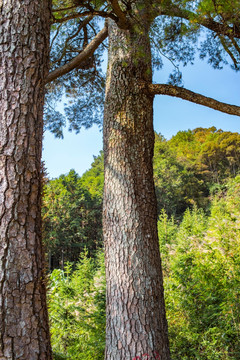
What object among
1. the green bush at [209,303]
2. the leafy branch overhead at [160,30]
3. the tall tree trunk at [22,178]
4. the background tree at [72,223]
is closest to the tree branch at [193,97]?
the leafy branch overhead at [160,30]

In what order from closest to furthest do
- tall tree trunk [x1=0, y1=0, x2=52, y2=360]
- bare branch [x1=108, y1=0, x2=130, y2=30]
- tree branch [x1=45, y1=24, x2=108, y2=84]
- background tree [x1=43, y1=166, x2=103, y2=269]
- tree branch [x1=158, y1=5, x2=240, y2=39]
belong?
tall tree trunk [x1=0, y1=0, x2=52, y2=360] → bare branch [x1=108, y1=0, x2=130, y2=30] → tree branch [x1=158, y1=5, x2=240, y2=39] → tree branch [x1=45, y1=24, x2=108, y2=84] → background tree [x1=43, y1=166, x2=103, y2=269]

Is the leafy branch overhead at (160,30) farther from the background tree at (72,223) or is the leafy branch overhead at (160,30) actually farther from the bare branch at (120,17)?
the background tree at (72,223)

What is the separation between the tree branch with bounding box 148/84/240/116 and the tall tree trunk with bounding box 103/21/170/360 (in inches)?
4.9

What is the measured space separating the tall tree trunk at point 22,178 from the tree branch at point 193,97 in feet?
5.14

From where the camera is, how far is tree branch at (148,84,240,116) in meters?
2.98

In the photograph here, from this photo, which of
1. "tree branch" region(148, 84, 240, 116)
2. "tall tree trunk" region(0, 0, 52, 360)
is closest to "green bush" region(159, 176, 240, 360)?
"tree branch" region(148, 84, 240, 116)

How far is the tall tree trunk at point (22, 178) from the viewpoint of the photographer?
55.1 inches

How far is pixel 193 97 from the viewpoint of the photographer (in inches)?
121

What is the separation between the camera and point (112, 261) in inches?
104

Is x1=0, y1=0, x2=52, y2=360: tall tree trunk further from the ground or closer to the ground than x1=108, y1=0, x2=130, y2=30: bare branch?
closer to the ground

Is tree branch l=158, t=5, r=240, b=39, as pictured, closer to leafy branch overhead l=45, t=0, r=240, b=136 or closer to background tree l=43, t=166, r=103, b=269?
leafy branch overhead l=45, t=0, r=240, b=136

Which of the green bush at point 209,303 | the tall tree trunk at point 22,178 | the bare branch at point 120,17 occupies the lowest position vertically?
the green bush at point 209,303

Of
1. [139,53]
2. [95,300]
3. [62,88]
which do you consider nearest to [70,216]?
[62,88]

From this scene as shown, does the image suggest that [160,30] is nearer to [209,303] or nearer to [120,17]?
[120,17]
